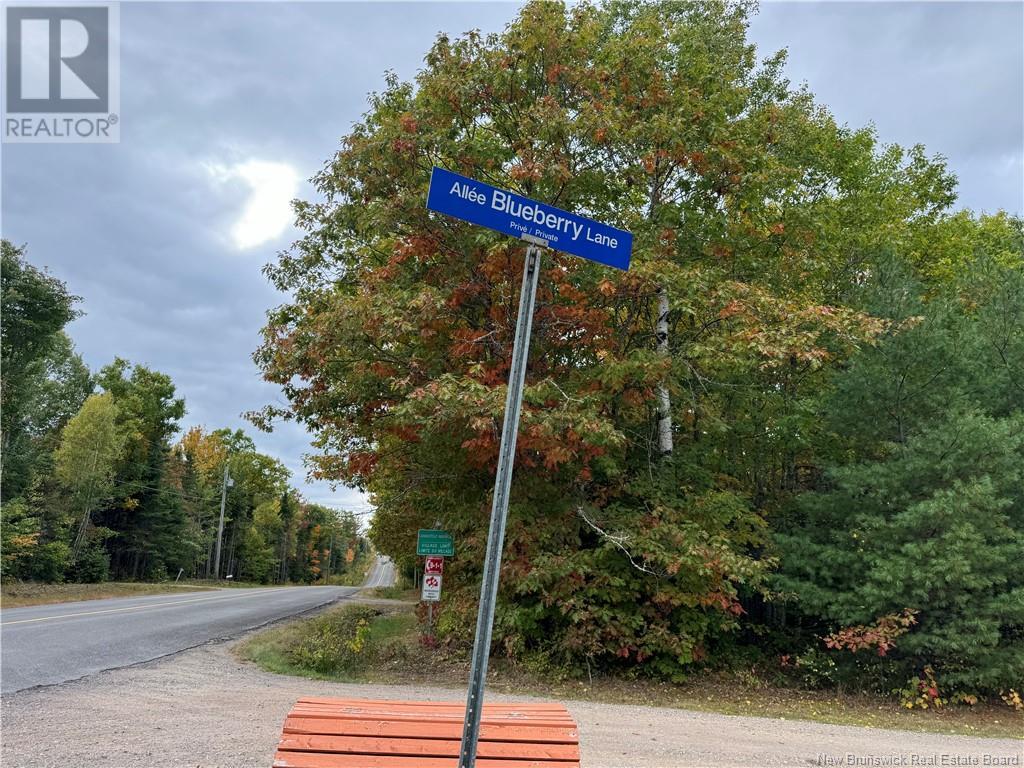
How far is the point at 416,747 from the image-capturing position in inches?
120

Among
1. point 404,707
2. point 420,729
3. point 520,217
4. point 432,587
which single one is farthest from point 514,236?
point 432,587

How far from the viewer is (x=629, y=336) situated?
1040 centimetres

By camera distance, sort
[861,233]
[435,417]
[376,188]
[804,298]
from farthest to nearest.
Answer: [861,233]
[804,298]
[376,188]
[435,417]

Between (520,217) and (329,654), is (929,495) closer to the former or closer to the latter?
(520,217)

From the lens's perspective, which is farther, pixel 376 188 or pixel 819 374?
pixel 819 374

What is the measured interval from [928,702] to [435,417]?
308 inches

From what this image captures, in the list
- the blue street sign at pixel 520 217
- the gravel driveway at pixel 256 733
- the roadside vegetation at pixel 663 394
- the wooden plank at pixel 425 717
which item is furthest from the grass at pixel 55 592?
the blue street sign at pixel 520 217

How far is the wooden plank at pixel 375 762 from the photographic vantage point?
9.55 feet

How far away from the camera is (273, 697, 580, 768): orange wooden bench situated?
2947 millimetres

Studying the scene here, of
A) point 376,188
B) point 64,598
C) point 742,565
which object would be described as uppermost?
point 376,188

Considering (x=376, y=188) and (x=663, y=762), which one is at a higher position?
(x=376, y=188)

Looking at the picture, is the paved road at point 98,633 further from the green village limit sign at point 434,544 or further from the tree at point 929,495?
the tree at point 929,495

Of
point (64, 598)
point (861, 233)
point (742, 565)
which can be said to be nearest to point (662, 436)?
point (742, 565)

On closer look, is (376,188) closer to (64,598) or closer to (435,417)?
(435,417)
